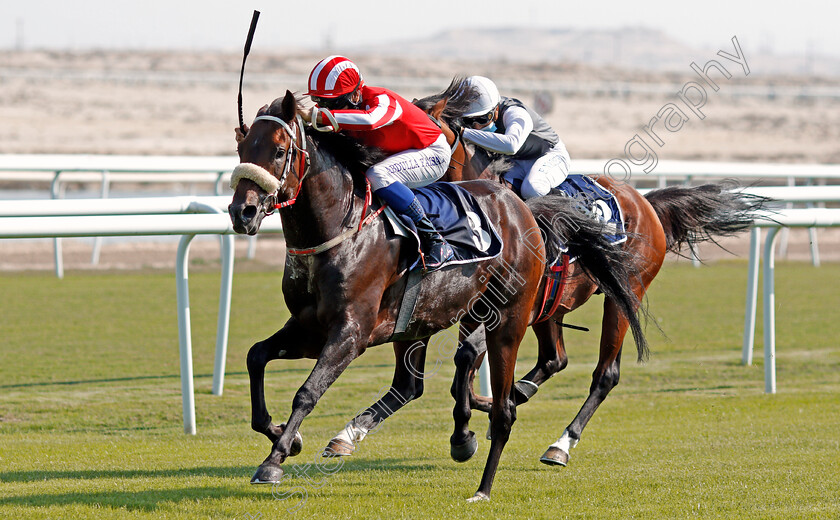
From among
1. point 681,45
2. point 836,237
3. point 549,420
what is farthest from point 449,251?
point 681,45

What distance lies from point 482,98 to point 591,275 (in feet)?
3.59

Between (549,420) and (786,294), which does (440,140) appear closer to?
(549,420)

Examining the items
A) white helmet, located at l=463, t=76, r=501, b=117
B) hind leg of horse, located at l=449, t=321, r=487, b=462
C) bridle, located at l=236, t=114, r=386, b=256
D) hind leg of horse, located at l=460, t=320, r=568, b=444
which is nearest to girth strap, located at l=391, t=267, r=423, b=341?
bridle, located at l=236, t=114, r=386, b=256

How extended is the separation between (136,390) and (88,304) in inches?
125

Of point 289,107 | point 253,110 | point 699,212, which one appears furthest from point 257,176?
point 253,110

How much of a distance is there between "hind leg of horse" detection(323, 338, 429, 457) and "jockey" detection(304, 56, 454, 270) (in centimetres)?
91

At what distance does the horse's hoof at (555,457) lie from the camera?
4.79 m

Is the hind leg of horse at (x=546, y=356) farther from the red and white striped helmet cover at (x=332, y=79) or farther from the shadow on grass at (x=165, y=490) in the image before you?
the red and white striped helmet cover at (x=332, y=79)

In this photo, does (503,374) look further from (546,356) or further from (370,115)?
(546,356)

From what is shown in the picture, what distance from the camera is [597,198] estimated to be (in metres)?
5.62

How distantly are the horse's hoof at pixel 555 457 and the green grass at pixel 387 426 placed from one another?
3cm

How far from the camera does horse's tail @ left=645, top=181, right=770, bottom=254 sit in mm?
6246

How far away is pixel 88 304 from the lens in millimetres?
9625

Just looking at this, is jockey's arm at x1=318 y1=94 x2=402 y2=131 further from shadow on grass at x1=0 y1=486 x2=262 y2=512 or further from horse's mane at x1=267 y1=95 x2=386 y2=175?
shadow on grass at x1=0 y1=486 x2=262 y2=512
